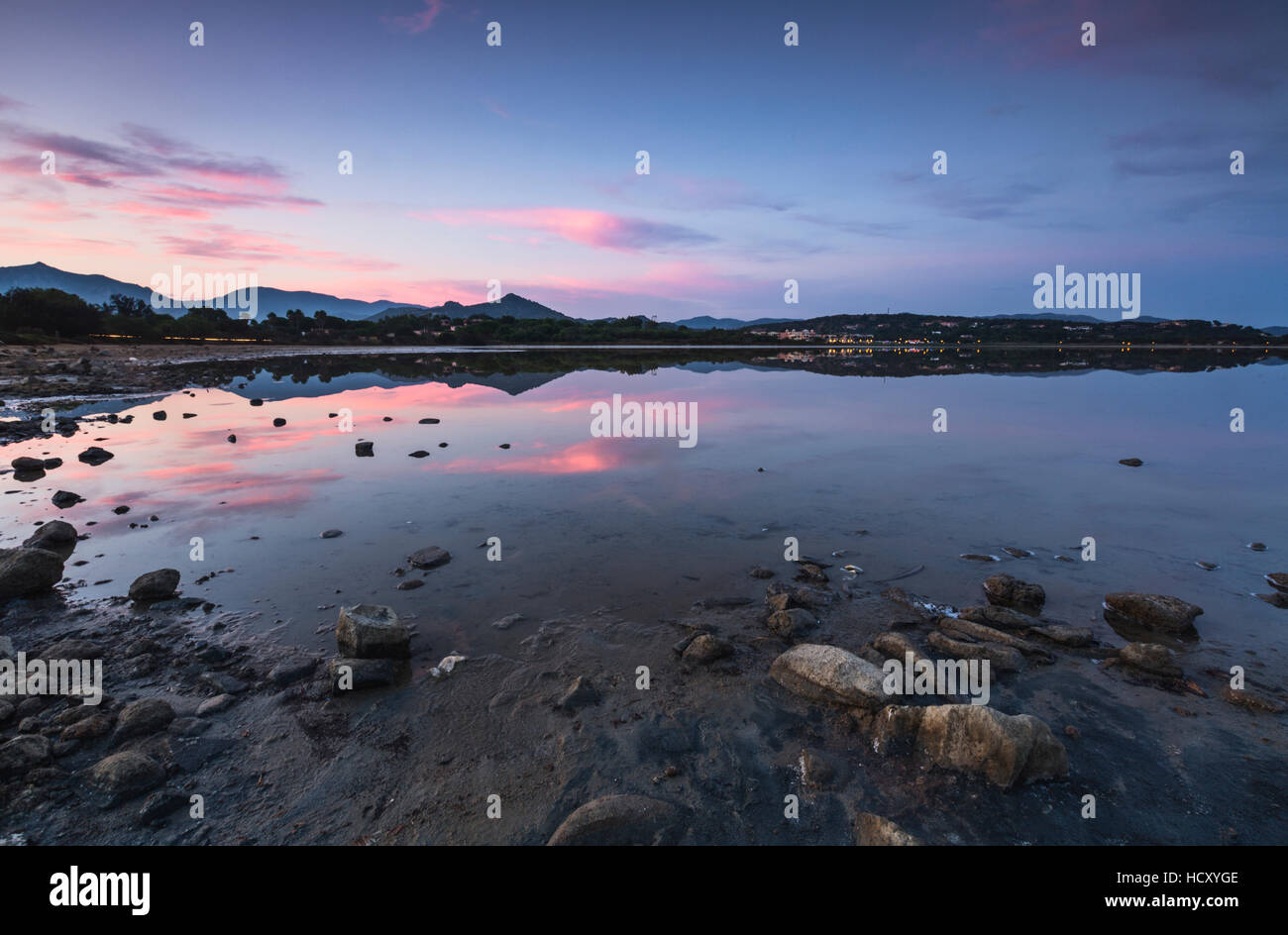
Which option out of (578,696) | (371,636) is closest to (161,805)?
(371,636)

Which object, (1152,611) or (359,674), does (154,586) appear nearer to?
(359,674)

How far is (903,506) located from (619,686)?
11729 mm

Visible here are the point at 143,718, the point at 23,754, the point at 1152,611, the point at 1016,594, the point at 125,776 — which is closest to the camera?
the point at 125,776

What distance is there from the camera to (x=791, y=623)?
9.20 meters

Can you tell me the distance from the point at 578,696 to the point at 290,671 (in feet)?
14.3

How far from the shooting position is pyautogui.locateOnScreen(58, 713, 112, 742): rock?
639 cm

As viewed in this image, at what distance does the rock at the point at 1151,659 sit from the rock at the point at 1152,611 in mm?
1252

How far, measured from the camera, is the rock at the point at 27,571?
980cm

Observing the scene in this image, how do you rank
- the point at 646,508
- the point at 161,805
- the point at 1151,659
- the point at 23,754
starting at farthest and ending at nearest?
the point at 646,508
the point at 1151,659
the point at 23,754
the point at 161,805

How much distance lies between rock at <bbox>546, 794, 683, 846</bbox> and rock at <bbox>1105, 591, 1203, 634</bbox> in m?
9.24

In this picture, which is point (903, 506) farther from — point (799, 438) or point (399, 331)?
point (399, 331)

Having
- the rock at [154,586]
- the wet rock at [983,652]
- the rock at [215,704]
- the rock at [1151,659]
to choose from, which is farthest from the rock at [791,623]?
the rock at [154,586]
